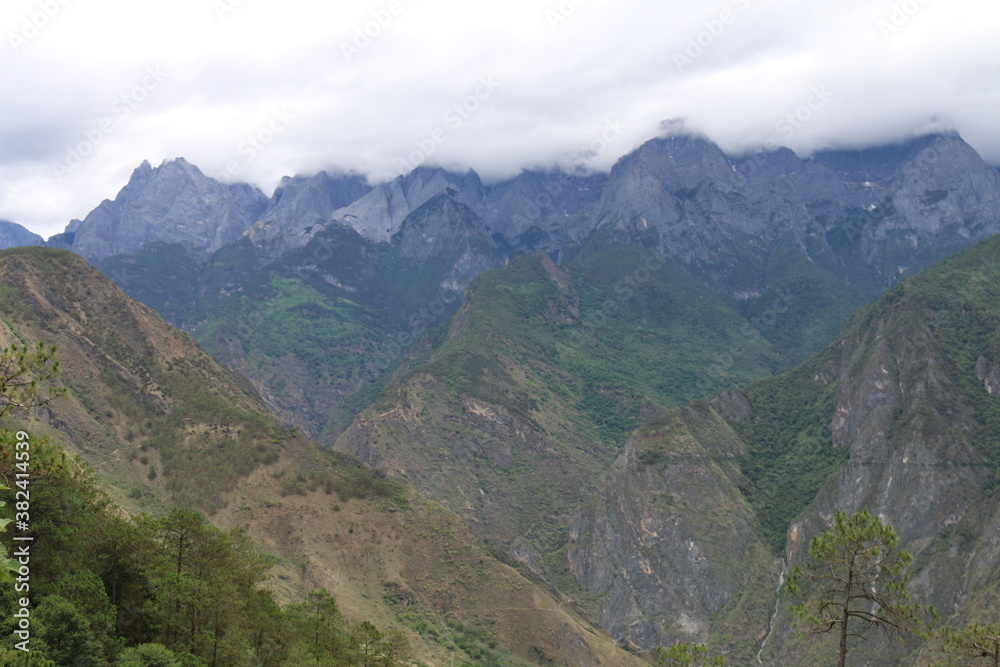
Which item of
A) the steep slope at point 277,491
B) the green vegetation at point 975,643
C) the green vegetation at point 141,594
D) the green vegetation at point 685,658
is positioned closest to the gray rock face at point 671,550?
the steep slope at point 277,491

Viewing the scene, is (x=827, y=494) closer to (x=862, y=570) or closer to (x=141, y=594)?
(x=862, y=570)

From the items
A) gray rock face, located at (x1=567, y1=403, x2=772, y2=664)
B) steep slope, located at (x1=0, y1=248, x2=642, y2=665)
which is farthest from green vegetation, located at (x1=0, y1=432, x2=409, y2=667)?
gray rock face, located at (x1=567, y1=403, x2=772, y2=664)

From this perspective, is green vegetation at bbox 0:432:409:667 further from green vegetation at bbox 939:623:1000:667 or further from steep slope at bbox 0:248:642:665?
green vegetation at bbox 939:623:1000:667

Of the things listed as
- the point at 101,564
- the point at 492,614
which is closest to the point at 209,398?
the point at 492,614

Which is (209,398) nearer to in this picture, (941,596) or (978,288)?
(941,596)

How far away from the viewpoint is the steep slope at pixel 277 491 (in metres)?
110

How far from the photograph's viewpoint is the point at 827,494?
176 metres

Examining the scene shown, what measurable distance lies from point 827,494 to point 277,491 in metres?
120

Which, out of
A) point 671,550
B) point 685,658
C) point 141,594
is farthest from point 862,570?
point 671,550

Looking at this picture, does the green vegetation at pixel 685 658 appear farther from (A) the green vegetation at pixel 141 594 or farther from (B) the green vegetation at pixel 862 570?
(A) the green vegetation at pixel 141 594

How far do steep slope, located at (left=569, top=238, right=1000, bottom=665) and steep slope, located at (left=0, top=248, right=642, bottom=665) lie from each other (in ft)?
153

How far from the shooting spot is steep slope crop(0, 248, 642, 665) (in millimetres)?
109812

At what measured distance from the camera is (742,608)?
550ft

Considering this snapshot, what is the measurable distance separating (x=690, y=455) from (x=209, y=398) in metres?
114
